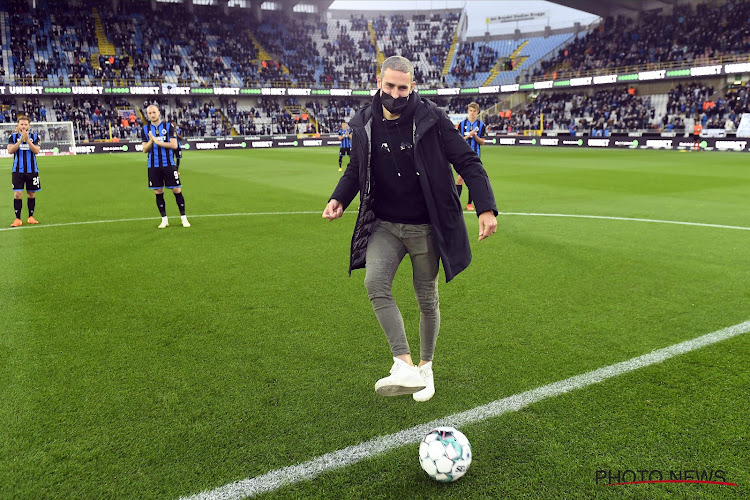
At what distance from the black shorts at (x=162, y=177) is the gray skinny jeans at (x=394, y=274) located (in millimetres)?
7377

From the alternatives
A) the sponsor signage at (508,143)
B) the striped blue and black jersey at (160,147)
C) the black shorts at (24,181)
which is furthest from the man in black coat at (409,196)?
the sponsor signage at (508,143)

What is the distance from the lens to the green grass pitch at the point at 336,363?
2.85 m

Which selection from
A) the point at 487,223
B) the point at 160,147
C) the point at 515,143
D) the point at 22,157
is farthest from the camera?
the point at 515,143

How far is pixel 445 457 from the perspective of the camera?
2740mm

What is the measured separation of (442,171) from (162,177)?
7.91 m

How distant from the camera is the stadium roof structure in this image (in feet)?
155

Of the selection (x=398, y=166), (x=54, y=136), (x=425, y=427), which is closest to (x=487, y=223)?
(x=398, y=166)

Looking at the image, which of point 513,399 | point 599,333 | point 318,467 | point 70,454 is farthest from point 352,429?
point 599,333

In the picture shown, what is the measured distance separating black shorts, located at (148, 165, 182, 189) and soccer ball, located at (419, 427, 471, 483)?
27.9 feet

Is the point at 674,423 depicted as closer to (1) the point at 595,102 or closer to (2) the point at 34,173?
(2) the point at 34,173

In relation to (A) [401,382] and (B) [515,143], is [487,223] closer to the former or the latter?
(A) [401,382]

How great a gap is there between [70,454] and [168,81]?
5093cm

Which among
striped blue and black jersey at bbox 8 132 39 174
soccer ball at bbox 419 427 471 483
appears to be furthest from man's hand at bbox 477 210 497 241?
striped blue and black jersey at bbox 8 132 39 174

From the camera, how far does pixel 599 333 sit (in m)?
4.60
